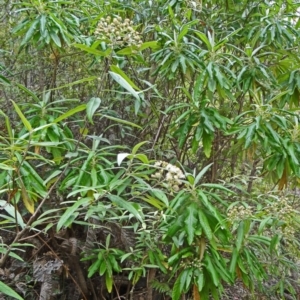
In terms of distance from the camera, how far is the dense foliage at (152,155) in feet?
5.61

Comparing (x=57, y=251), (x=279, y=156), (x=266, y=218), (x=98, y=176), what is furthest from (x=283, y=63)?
(x=57, y=251)

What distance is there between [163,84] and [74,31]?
83cm

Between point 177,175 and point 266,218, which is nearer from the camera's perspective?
point 177,175

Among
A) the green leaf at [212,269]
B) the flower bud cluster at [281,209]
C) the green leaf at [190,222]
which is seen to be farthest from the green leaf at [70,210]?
the flower bud cluster at [281,209]

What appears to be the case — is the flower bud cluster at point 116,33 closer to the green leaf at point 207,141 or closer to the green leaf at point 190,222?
the green leaf at point 190,222

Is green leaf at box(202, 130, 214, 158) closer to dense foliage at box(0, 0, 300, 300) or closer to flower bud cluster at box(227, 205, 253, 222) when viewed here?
dense foliage at box(0, 0, 300, 300)

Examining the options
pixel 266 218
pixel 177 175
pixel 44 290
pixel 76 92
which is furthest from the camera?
pixel 76 92

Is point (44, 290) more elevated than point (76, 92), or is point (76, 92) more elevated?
point (76, 92)

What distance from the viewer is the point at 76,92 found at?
9.91 ft

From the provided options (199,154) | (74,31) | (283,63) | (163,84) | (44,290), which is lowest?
(44,290)

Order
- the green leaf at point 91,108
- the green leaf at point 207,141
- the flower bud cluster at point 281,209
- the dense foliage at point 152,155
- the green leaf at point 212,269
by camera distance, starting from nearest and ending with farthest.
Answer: the green leaf at point 91,108 < the dense foliage at point 152,155 < the green leaf at point 212,269 < the flower bud cluster at point 281,209 < the green leaf at point 207,141

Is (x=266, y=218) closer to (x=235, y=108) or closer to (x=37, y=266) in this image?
(x=235, y=108)

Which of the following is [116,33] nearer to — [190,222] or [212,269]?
[190,222]

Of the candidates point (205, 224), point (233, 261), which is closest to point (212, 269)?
point (233, 261)
